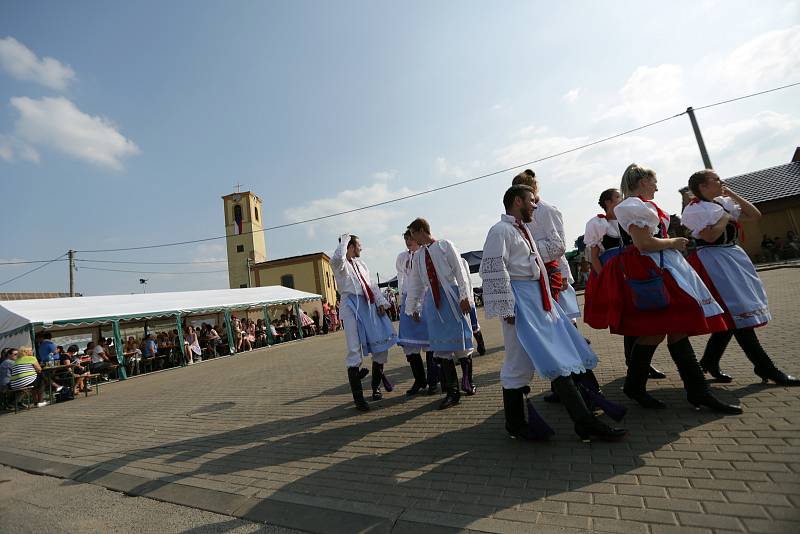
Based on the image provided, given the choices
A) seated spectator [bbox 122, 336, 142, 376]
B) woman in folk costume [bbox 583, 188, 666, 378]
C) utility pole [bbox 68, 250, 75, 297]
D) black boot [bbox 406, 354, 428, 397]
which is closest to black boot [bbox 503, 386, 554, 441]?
woman in folk costume [bbox 583, 188, 666, 378]

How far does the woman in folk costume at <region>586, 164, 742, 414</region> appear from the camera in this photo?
289 centimetres

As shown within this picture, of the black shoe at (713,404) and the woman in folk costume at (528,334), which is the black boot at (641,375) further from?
the woman in folk costume at (528,334)

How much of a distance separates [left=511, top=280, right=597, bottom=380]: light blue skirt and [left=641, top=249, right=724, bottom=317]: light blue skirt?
81cm

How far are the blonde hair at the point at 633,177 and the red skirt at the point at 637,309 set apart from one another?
1.64ft

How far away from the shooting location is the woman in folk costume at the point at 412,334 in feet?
15.6

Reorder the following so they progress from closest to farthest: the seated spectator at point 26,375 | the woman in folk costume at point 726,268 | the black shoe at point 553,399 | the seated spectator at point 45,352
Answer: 1. the woman in folk costume at point 726,268
2. the black shoe at point 553,399
3. the seated spectator at point 26,375
4. the seated spectator at point 45,352

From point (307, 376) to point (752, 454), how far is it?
6.69 metres

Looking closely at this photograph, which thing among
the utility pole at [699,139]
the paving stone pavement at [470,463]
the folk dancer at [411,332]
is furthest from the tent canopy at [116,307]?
the utility pole at [699,139]

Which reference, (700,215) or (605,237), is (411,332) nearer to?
(605,237)

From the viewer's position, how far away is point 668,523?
1.79m

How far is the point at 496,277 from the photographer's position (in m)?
2.93

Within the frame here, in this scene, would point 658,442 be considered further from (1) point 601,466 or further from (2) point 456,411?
(2) point 456,411

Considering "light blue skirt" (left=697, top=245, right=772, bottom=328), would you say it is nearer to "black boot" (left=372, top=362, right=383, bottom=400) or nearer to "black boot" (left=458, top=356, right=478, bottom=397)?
"black boot" (left=458, top=356, right=478, bottom=397)

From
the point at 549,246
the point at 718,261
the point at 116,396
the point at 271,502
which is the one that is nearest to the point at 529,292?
the point at 549,246
